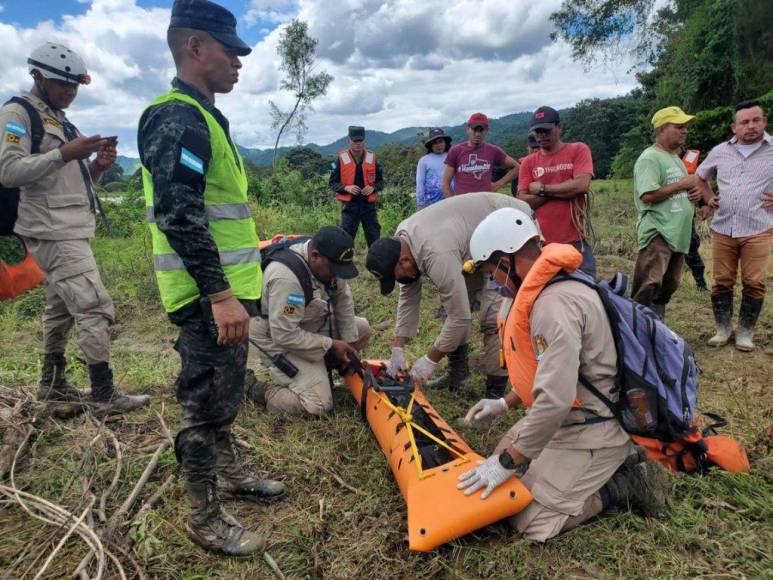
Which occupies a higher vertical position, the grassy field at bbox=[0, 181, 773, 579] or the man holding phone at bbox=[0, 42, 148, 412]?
the man holding phone at bbox=[0, 42, 148, 412]

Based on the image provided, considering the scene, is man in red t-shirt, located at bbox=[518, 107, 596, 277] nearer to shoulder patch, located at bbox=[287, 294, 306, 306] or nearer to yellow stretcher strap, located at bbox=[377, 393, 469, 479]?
yellow stretcher strap, located at bbox=[377, 393, 469, 479]

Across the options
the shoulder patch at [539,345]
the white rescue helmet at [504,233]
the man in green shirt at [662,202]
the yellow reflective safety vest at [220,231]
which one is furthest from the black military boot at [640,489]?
the man in green shirt at [662,202]

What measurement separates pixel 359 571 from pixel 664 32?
67.4 ft

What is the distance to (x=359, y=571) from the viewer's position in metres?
2.13

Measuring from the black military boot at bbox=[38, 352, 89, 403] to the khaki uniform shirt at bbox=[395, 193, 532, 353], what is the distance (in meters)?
2.52

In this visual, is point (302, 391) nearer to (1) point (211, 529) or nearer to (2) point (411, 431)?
(2) point (411, 431)

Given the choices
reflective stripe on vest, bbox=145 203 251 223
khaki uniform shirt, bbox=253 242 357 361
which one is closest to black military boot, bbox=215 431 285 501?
khaki uniform shirt, bbox=253 242 357 361

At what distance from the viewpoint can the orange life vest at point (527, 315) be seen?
6.67 ft

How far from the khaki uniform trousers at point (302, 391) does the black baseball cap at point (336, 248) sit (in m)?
0.75

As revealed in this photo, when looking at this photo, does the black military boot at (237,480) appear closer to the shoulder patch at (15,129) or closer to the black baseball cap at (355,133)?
the shoulder patch at (15,129)

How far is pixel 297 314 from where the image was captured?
11.1ft

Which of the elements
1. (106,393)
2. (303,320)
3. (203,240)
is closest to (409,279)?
(303,320)

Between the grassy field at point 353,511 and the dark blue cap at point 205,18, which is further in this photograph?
the grassy field at point 353,511

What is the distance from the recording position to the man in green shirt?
13.2 ft
